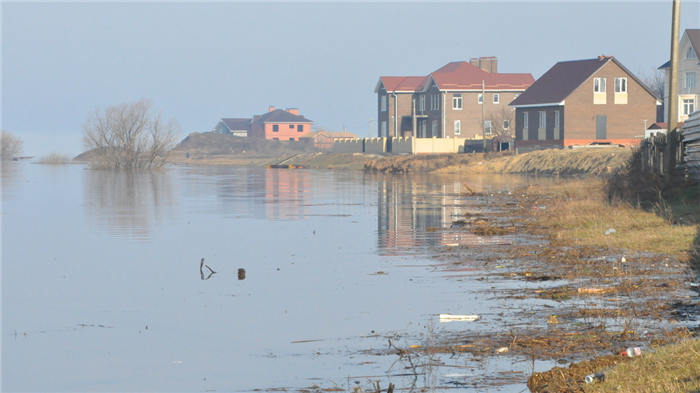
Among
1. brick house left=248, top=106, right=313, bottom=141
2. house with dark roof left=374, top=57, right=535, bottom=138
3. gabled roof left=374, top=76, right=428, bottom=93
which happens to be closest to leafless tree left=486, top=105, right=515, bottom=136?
house with dark roof left=374, top=57, right=535, bottom=138

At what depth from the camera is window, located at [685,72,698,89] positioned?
70125 millimetres

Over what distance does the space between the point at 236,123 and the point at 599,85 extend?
423 feet

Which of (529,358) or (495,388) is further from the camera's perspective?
(529,358)

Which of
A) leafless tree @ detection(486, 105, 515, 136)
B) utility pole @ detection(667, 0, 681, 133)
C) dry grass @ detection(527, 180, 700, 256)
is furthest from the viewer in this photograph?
leafless tree @ detection(486, 105, 515, 136)

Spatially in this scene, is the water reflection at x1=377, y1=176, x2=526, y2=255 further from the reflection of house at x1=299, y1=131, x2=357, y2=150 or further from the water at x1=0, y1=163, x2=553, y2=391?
the reflection of house at x1=299, y1=131, x2=357, y2=150

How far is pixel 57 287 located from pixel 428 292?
620 centimetres

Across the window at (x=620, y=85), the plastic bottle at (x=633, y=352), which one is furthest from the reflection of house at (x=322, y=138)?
the plastic bottle at (x=633, y=352)

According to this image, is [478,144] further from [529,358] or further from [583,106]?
[529,358]

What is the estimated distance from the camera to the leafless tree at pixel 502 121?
8756cm

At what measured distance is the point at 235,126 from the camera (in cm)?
18700

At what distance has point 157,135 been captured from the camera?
3433 inches

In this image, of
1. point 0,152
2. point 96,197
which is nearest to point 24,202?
point 96,197

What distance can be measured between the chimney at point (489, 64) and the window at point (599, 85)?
100ft

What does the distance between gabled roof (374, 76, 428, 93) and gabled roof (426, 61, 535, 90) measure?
3.46 meters
